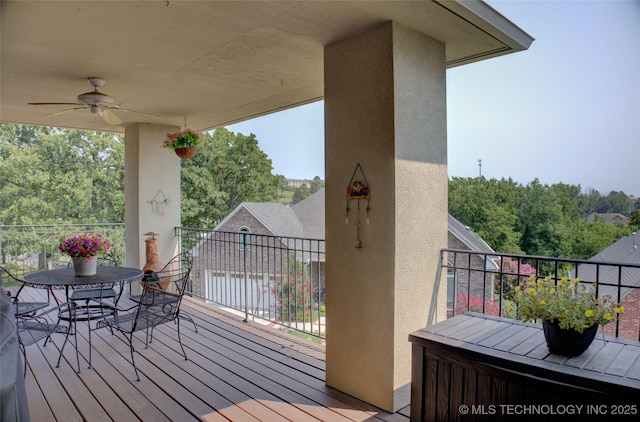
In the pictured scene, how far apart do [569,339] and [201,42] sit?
3.01m

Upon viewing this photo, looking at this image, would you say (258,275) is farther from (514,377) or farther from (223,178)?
(223,178)

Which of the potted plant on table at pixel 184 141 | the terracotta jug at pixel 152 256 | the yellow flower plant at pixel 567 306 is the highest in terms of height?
the potted plant on table at pixel 184 141

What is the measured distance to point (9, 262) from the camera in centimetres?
767

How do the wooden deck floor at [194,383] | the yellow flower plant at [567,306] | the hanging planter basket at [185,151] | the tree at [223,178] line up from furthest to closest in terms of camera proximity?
1. the tree at [223,178]
2. the hanging planter basket at [185,151]
3. the wooden deck floor at [194,383]
4. the yellow flower plant at [567,306]

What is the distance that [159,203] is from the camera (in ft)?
19.8

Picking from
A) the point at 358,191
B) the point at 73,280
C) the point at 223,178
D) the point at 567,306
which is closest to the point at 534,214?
the point at 223,178

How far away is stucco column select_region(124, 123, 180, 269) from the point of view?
584 cm

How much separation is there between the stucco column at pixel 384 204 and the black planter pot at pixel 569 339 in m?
0.97

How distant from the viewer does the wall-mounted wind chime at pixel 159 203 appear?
599 cm

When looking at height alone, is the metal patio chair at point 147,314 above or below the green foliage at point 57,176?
below

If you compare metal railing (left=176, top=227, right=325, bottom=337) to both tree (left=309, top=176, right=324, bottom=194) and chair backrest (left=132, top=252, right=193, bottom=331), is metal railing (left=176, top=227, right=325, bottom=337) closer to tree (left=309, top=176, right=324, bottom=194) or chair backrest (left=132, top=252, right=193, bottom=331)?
chair backrest (left=132, top=252, right=193, bottom=331)

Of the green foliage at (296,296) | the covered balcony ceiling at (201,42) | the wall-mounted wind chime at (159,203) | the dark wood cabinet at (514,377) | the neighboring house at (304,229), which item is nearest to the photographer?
the dark wood cabinet at (514,377)

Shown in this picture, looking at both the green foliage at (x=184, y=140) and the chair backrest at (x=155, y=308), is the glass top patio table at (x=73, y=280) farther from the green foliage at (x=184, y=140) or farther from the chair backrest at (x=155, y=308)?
the green foliage at (x=184, y=140)

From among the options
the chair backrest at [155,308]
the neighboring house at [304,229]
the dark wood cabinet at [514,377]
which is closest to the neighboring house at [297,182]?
the neighboring house at [304,229]
